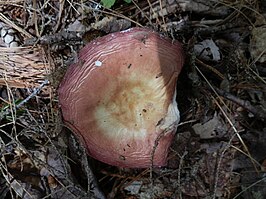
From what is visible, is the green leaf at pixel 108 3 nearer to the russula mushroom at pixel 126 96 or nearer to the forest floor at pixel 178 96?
the forest floor at pixel 178 96

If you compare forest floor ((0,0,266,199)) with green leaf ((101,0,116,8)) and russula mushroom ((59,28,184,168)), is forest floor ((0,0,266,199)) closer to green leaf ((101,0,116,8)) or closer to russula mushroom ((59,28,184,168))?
green leaf ((101,0,116,8))

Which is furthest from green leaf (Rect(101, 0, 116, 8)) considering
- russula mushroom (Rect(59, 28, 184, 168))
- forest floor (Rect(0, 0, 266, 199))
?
russula mushroom (Rect(59, 28, 184, 168))

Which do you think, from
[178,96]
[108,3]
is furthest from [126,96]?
[108,3]

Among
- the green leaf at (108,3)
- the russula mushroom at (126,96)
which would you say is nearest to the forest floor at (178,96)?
the green leaf at (108,3)

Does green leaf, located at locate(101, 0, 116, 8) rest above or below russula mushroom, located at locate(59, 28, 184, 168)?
above

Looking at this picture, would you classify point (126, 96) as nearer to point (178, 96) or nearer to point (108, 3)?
point (178, 96)

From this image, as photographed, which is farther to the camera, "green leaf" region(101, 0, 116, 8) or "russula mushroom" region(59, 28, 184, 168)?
"green leaf" region(101, 0, 116, 8)
